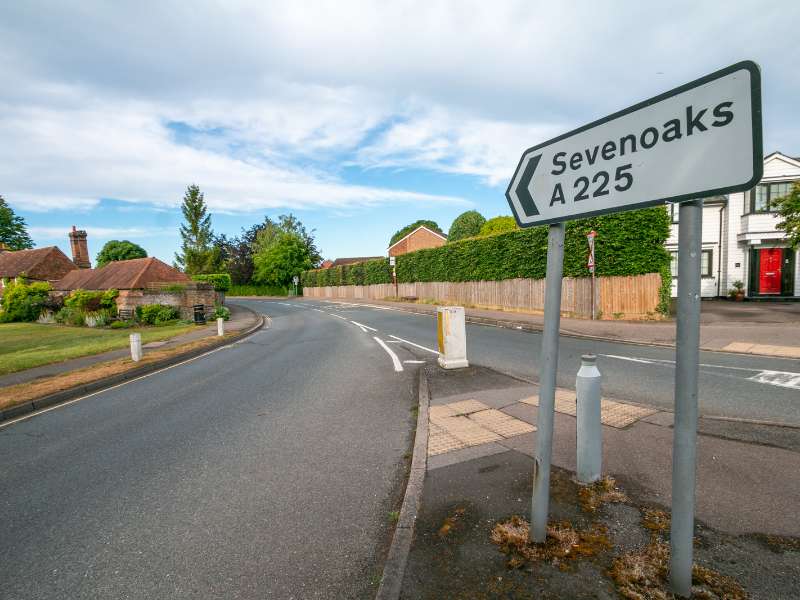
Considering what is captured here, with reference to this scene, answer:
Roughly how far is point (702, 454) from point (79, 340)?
20.0m

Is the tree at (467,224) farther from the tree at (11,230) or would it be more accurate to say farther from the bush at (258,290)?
the tree at (11,230)

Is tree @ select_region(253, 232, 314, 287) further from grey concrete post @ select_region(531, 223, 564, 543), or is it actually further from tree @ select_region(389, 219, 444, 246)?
grey concrete post @ select_region(531, 223, 564, 543)

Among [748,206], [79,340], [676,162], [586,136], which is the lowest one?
[79,340]

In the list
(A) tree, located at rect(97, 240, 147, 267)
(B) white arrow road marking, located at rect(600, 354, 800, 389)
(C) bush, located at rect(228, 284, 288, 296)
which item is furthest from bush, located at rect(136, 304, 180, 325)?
(A) tree, located at rect(97, 240, 147, 267)

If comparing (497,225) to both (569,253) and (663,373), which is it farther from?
(663,373)

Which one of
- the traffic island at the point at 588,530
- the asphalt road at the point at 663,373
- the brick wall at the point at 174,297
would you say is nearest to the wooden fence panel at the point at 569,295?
the asphalt road at the point at 663,373

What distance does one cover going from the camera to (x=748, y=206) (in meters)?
21.5

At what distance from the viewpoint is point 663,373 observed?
7.43m

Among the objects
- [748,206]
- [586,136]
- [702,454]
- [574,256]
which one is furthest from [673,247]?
[586,136]

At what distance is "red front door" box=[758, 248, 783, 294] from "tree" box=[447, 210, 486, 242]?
4223cm

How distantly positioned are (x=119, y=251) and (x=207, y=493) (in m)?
77.7

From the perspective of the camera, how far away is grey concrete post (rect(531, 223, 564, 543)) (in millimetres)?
2361

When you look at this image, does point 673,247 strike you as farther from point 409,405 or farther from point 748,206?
point 409,405

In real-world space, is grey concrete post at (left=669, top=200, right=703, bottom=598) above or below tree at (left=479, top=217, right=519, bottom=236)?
below
